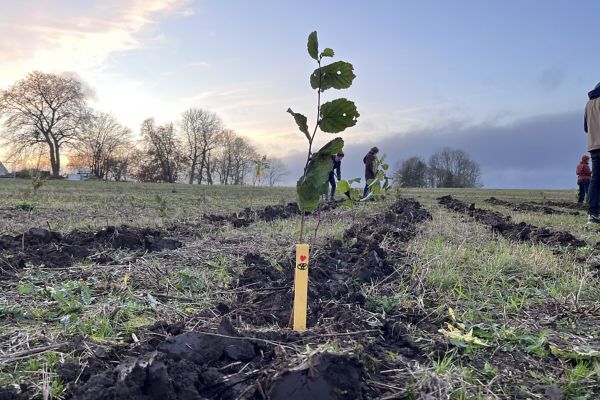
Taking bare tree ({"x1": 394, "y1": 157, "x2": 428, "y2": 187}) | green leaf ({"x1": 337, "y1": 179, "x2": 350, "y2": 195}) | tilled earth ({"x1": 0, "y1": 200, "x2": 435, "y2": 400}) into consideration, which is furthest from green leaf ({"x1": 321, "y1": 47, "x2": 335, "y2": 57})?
bare tree ({"x1": 394, "y1": 157, "x2": 428, "y2": 187})

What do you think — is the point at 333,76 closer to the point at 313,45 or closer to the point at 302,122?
the point at 313,45

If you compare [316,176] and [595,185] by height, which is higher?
[595,185]

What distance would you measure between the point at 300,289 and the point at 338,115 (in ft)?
3.44

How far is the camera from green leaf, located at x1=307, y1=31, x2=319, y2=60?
2.66 metres

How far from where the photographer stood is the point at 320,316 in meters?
2.88

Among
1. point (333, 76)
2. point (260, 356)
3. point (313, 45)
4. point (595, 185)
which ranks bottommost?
point (260, 356)

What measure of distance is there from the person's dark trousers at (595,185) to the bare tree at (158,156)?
58.3 meters

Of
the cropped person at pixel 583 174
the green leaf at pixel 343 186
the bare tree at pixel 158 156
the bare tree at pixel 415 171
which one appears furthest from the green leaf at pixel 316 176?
the bare tree at pixel 158 156

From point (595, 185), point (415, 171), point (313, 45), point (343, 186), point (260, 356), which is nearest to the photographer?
point (260, 356)

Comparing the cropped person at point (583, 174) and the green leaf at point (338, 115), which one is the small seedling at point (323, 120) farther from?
the cropped person at point (583, 174)

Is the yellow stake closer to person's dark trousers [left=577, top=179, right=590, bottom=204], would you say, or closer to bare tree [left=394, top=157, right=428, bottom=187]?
person's dark trousers [left=577, top=179, right=590, bottom=204]

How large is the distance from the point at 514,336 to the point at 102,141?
210 ft

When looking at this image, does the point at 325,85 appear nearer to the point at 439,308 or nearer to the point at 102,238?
the point at 439,308

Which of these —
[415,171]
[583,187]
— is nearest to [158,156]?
[415,171]
